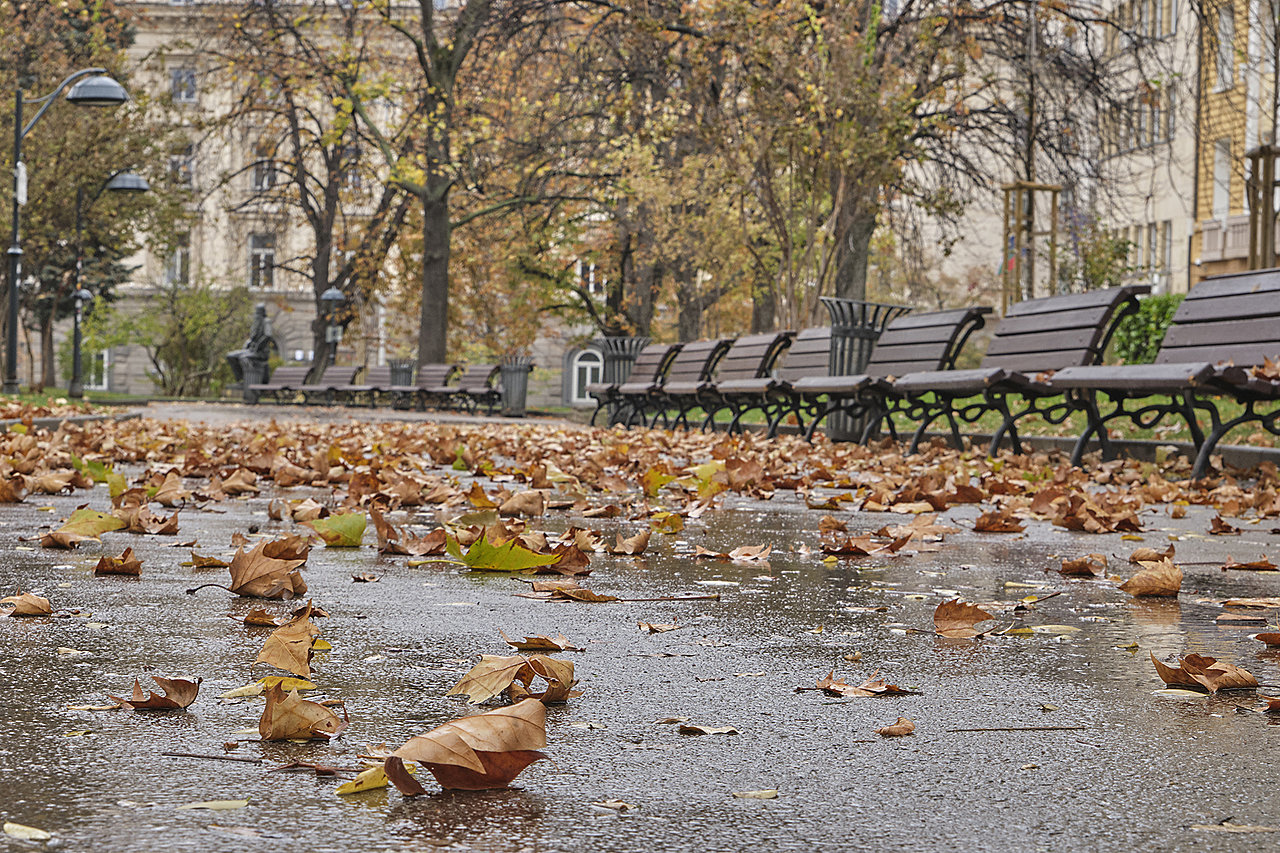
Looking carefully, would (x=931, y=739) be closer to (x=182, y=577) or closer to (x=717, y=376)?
(x=182, y=577)

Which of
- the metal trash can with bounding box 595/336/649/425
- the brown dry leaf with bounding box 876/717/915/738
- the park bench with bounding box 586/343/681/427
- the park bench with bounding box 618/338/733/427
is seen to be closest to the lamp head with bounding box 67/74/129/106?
the metal trash can with bounding box 595/336/649/425

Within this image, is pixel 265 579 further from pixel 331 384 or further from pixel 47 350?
pixel 47 350

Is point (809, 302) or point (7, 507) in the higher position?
point (809, 302)

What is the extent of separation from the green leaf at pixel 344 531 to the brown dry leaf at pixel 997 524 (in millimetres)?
2158

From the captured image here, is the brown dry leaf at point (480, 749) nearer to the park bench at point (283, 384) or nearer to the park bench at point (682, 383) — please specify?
the park bench at point (682, 383)

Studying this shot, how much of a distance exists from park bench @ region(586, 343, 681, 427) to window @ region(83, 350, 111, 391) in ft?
123

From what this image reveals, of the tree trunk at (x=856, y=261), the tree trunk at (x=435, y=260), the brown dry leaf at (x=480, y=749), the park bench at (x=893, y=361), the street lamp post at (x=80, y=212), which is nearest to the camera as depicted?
the brown dry leaf at (x=480, y=749)

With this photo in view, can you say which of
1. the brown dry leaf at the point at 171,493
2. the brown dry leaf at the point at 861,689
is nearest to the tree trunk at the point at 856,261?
the brown dry leaf at the point at 171,493

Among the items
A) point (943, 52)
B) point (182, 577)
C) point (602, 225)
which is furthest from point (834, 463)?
point (602, 225)

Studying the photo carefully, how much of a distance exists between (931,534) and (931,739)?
301cm

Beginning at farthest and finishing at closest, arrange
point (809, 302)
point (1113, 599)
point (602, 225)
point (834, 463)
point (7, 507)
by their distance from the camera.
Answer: point (602, 225) → point (809, 302) → point (834, 463) → point (7, 507) → point (1113, 599)

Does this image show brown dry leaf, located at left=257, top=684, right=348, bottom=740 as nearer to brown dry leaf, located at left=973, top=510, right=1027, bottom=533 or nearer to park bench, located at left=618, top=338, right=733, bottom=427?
brown dry leaf, located at left=973, top=510, right=1027, bottom=533

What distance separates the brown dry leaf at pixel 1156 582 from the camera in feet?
11.8

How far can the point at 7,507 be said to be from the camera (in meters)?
5.66
